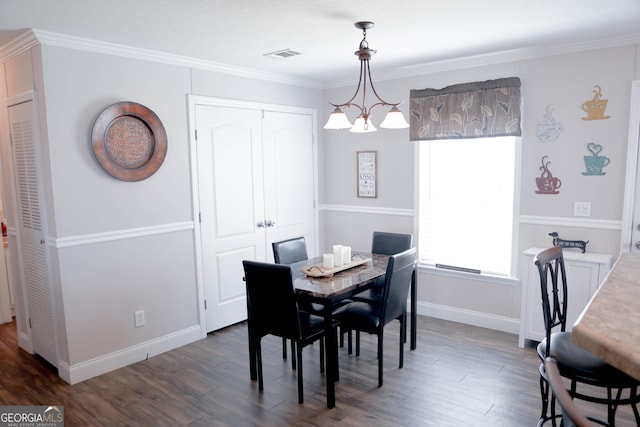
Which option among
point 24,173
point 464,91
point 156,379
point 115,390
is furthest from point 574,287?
point 24,173

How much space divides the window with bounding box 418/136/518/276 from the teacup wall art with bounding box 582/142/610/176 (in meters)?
0.57

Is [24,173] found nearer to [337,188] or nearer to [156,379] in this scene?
[156,379]

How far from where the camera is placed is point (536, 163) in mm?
3807

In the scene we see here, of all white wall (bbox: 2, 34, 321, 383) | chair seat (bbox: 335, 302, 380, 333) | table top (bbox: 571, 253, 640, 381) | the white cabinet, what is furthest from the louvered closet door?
the white cabinet

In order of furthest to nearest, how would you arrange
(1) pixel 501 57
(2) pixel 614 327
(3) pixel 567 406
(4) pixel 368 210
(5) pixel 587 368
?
1. (4) pixel 368 210
2. (1) pixel 501 57
3. (5) pixel 587 368
4. (2) pixel 614 327
5. (3) pixel 567 406

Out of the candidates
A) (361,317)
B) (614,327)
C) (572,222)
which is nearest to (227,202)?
(361,317)

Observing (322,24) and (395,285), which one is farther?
(395,285)

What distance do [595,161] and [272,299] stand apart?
2.78 meters

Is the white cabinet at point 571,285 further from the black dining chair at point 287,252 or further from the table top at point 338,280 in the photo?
the black dining chair at point 287,252

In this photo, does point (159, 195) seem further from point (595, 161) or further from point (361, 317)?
point (595, 161)

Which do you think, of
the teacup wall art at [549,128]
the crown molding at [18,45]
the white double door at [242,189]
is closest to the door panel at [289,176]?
the white double door at [242,189]

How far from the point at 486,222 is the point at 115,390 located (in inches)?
133

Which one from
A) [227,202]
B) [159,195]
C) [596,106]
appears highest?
[596,106]

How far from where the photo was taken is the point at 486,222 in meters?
4.14
